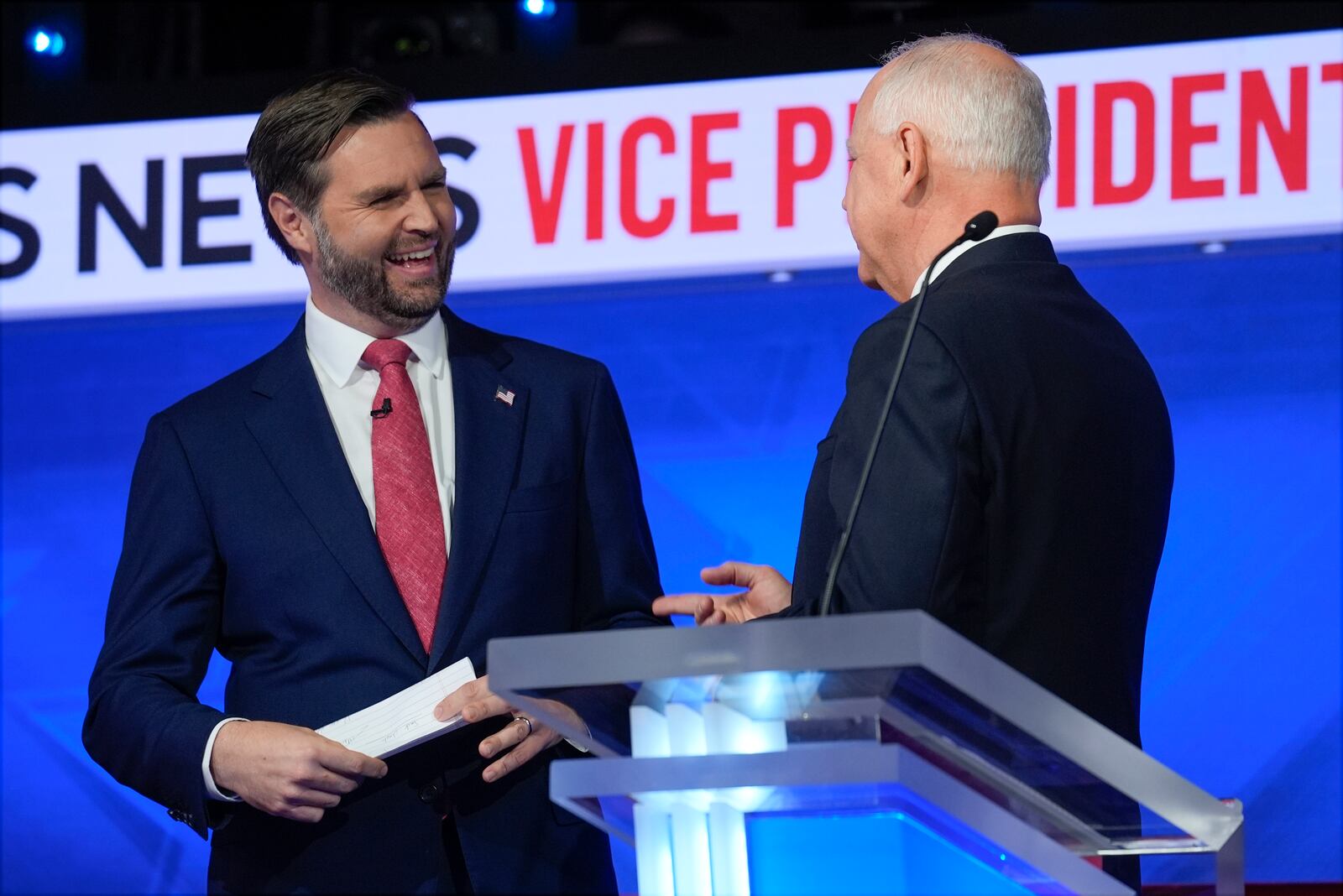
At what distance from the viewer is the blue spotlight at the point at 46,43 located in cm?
409

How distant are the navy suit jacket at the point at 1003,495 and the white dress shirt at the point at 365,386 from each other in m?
0.68

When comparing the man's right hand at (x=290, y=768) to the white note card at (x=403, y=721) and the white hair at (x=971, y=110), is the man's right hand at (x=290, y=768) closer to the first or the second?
the white note card at (x=403, y=721)

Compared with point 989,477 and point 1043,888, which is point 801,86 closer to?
point 989,477

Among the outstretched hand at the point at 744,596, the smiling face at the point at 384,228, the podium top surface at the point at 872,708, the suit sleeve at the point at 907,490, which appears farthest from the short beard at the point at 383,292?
the podium top surface at the point at 872,708

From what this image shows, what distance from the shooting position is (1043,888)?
4.44 ft

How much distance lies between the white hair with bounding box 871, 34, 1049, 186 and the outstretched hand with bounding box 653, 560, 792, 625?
47 cm

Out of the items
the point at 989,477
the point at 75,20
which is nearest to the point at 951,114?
the point at 989,477

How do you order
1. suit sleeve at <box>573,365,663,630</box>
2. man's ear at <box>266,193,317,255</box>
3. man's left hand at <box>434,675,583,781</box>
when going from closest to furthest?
man's left hand at <box>434,675,583,781</box> → suit sleeve at <box>573,365,663,630</box> → man's ear at <box>266,193,317,255</box>

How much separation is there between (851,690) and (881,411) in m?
0.43

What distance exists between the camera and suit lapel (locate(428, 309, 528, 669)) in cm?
221

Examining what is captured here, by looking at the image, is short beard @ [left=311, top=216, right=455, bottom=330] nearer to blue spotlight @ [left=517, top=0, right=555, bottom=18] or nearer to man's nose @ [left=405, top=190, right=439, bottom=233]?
man's nose @ [left=405, top=190, right=439, bottom=233]

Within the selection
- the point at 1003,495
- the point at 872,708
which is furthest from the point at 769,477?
the point at 872,708

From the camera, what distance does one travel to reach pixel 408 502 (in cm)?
228

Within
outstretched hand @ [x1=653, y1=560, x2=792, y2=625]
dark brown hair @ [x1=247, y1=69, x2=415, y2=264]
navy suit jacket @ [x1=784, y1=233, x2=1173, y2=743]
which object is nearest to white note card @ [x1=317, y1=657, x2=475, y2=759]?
outstretched hand @ [x1=653, y1=560, x2=792, y2=625]
